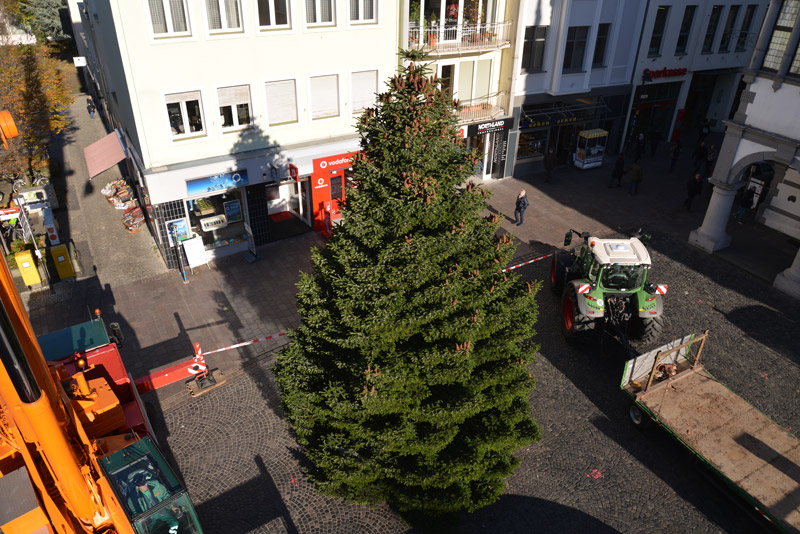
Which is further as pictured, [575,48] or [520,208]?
[575,48]

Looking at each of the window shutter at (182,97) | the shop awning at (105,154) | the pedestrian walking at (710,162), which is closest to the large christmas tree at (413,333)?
the window shutter at (182,97)

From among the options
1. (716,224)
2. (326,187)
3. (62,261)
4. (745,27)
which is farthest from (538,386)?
(745,27)

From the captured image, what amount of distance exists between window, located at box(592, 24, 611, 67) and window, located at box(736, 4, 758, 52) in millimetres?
9117

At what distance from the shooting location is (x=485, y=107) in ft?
78.6

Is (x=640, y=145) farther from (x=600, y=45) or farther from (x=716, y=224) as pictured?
(x=716, y=224)

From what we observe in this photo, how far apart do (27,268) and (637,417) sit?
1756 centimetres

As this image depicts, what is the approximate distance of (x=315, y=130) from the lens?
19547 mm

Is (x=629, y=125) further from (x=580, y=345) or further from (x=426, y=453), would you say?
(x=426, y=453)

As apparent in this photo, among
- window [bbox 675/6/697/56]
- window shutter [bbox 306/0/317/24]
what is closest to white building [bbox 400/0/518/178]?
window shutter [bbox 306/0/317/24]

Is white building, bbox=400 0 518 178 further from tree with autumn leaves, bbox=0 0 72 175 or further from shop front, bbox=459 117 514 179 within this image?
tree with autumn leaves, bbox=0 0 72 175

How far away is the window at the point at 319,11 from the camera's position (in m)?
17.9

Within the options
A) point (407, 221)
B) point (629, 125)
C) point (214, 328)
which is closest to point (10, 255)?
point (214, 328)

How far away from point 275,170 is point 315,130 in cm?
212

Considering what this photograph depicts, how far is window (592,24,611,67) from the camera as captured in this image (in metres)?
24.8
